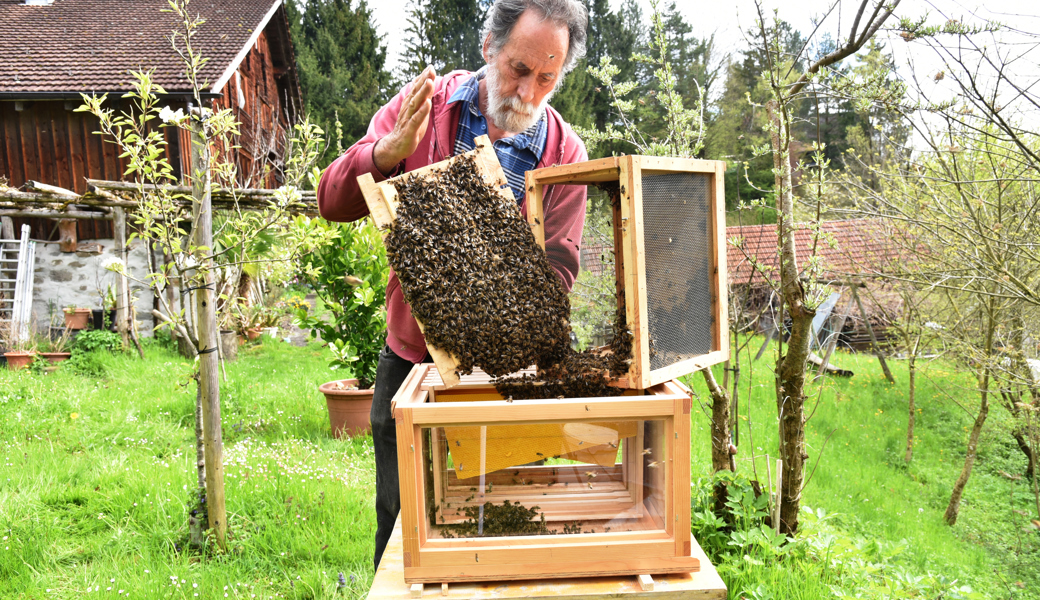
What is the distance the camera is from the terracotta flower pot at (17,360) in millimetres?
Answer: 8812

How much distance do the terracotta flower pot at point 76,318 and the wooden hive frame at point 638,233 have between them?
37.7 ft

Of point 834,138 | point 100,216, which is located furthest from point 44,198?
point 834,138

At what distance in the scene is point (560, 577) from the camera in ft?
5.76

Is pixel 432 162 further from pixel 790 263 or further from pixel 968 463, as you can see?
pixel 968 463

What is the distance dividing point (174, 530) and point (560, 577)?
10.8ft

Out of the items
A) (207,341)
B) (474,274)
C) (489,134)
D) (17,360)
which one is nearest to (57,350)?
(17,360)

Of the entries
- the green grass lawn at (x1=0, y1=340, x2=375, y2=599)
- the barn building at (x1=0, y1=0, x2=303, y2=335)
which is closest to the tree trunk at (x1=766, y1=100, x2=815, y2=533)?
the green grass lawn at (x1=0, y1=340, x2=375, y2=599)

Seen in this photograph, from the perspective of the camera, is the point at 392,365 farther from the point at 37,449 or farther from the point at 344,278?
the point at 37,449

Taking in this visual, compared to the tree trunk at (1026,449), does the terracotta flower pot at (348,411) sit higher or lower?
higher

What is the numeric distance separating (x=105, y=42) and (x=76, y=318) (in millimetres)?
6829

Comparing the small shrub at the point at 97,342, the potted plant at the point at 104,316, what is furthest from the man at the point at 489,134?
the potted plant at the point at 104,316

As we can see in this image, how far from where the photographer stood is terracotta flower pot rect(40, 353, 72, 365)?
9.25 m

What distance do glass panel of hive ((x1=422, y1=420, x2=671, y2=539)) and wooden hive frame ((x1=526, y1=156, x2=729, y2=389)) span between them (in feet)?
0.68

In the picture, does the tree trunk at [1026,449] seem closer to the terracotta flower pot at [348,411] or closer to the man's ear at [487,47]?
the terracotta flower pot at [348,411]
